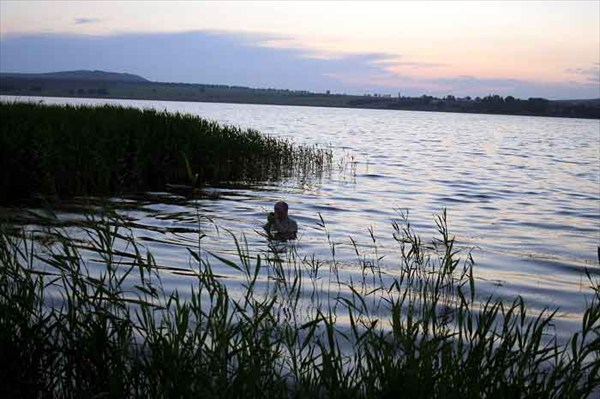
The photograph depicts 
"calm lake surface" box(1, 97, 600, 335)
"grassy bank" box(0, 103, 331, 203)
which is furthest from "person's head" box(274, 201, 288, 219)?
"grassy bank" box(0, 103, 331, 203)

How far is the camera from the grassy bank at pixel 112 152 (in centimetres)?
1505

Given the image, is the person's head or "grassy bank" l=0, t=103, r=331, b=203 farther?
"grassy bank" l=0, t=103, r=331, b=203

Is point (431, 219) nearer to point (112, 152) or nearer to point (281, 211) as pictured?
point (281, 211)

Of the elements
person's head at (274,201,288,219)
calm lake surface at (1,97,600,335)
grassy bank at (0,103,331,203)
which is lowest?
calm lake surface at (1,97,600,335)

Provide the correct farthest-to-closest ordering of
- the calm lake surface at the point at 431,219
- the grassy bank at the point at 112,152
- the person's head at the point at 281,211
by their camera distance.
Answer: the grassy bank at the point at 112,152, the person's head at the point at 281,211, the calm lake surface at the point at 431,219

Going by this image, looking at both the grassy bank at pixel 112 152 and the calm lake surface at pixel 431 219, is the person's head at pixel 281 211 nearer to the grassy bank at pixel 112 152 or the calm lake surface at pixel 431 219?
the calm lake surface at pixel 431 219

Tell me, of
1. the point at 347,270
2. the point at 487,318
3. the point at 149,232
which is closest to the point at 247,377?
the point at 487,318

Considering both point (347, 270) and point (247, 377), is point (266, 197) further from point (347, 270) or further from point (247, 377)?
point (247, 377)

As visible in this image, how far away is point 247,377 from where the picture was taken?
381 centimetres

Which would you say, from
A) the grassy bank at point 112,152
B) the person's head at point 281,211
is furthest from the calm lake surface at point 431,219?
the grassy bank at point 112,152

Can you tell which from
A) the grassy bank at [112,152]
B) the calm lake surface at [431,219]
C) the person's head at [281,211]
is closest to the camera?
the calm lake surface at [431,219]

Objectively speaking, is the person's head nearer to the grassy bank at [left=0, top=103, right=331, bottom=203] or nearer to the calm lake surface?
the calm lake surface

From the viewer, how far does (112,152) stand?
1681 centimetres

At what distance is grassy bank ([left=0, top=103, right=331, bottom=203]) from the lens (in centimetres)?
1505
